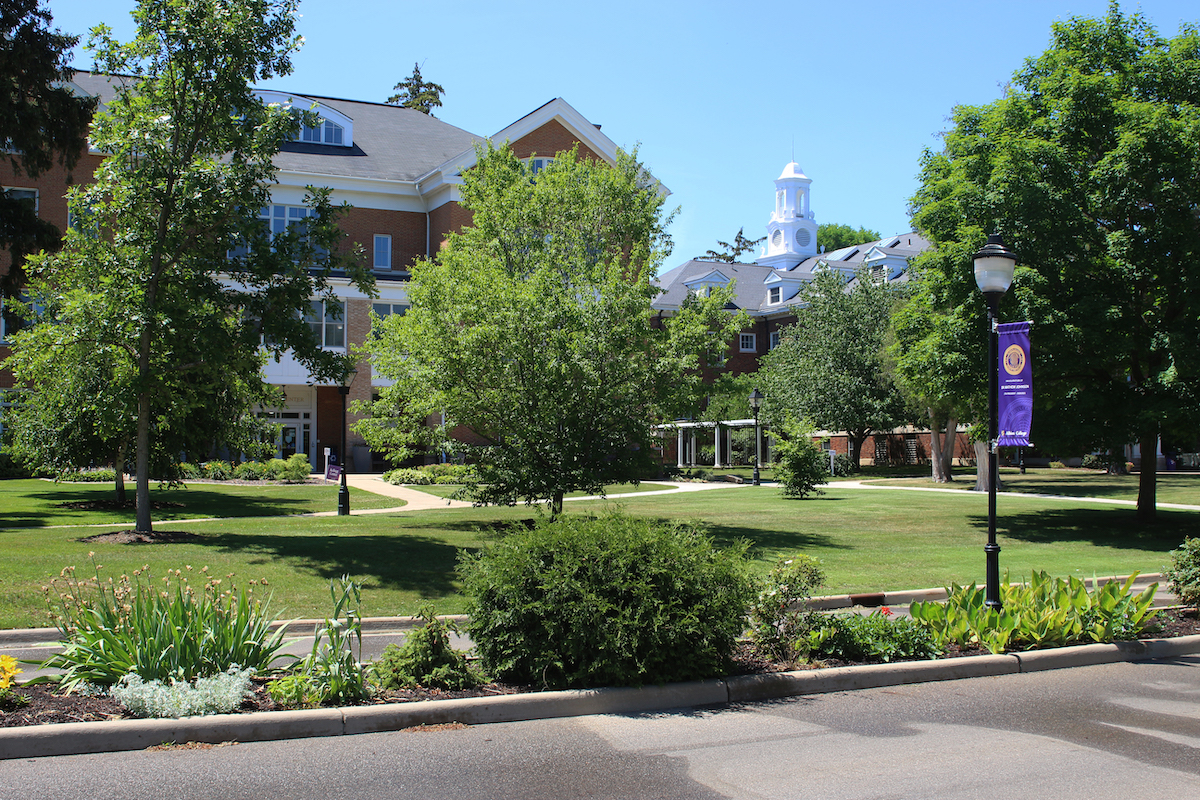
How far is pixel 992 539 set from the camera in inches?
372

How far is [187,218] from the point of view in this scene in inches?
578

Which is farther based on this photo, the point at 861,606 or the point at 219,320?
the point at 219,320

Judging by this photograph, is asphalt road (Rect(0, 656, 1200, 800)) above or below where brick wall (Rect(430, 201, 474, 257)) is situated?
below

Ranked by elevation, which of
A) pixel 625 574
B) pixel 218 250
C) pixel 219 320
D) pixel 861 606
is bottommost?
pixel 861 606

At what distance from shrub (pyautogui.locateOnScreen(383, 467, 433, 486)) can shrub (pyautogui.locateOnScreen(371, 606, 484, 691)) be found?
2597 cm

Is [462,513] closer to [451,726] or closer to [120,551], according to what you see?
[120,551]

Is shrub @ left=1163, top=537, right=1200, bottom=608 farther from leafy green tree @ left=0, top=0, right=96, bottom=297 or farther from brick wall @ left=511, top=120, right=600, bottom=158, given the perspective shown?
brick wall @ left=511, top=120, right=600, bottom=158

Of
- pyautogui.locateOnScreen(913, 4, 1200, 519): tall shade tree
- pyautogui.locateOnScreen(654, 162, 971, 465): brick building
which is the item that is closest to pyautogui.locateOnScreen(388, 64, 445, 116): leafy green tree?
pyautogui.locateOnScreen(654, 162, 971, 465): brick building

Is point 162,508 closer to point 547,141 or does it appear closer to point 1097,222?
point 1097,222

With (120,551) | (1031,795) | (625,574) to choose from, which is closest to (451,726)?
(625,574)

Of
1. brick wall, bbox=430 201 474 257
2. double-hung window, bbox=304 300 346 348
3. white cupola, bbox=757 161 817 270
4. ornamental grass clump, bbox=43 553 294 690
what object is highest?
white cupola, bbox=757 161 817 270

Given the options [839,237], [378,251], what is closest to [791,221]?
[839,237]

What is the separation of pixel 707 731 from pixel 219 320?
11225 millimetres

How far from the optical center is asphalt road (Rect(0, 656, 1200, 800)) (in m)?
5.12
